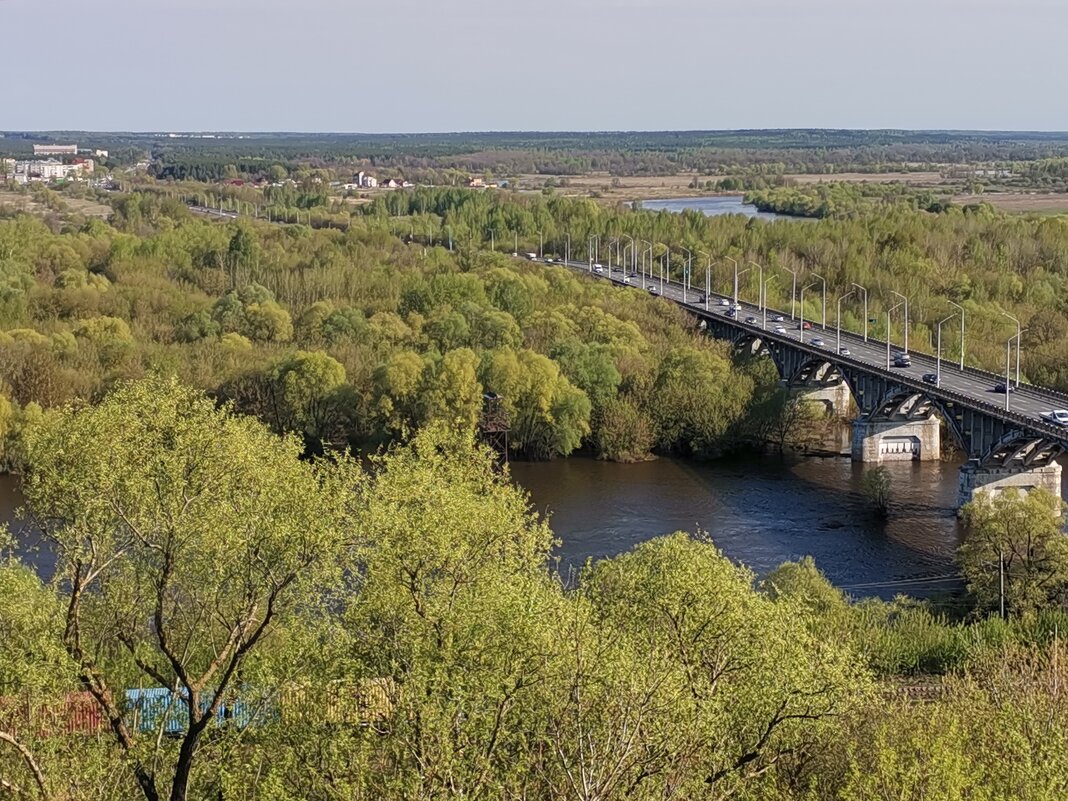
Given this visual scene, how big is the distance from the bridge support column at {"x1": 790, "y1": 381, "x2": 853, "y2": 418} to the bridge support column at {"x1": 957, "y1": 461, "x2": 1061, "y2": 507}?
15801mm

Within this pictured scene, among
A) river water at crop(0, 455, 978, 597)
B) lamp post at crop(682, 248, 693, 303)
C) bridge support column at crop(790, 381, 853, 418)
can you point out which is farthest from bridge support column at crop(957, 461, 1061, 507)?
lamp post at crop(682, 248, 693, 303)

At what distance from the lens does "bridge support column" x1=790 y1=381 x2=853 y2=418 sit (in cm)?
6631

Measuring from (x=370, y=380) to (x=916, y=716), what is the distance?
138ft

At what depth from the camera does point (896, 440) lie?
58.8 m

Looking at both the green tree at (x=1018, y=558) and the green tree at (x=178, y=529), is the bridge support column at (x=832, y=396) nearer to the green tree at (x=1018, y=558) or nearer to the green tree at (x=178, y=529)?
the green tree at (x=1018, y=558)

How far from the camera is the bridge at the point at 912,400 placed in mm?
49750

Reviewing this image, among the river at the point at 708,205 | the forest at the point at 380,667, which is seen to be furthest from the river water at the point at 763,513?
the river at the point at 708,205

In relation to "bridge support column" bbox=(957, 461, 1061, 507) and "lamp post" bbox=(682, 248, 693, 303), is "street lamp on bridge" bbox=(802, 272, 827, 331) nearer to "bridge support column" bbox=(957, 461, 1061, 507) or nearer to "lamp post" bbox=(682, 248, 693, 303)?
"lamp post" bbox=(682, 248, 693, 303)

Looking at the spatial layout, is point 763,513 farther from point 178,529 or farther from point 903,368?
point 178,529

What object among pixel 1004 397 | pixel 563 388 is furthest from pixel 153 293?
pixel 1004 397

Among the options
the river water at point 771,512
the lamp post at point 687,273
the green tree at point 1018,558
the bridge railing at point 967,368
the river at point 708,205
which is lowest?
the river water at point 771,512

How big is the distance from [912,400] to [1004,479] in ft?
32.2

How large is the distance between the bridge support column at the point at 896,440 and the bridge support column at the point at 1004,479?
7786 mm

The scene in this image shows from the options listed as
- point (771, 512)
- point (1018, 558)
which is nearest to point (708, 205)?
point (771, 512)
